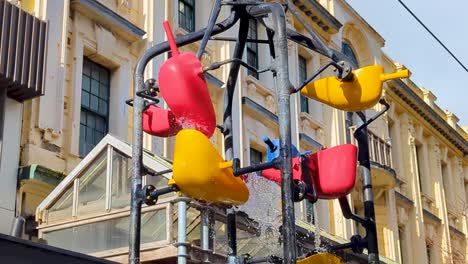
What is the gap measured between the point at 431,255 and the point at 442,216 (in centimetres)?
216

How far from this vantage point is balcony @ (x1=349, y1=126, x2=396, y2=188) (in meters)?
22.2

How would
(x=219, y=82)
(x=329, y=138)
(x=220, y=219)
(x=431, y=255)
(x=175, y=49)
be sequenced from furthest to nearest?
1. (x=431, y=255)
2. (x=329, y=138)
3. (x=219, y=82)
4. (x=220, y=219)
5. (x=175, y=49)

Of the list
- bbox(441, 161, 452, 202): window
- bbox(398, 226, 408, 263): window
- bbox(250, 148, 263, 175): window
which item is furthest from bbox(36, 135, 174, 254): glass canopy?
bbox(441, 161, 452, 202): window

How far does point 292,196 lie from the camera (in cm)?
519

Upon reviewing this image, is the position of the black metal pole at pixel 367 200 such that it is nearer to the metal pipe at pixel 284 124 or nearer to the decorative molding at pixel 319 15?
the metal pipe at pixel 284 124

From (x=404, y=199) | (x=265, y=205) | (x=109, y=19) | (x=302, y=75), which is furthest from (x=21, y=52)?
(x=404, y=199)

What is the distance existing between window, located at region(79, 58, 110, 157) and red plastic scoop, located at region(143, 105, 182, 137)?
23.8 feet

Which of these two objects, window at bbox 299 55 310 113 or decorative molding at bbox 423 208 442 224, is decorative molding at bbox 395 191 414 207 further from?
window at bbox 299 55 310 113

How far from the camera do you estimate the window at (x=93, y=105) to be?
45.3ft

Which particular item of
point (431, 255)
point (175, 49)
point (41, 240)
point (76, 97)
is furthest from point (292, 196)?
point (431, 255)

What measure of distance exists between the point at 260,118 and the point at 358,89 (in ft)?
42.6

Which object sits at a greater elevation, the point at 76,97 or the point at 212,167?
the point at 76,97

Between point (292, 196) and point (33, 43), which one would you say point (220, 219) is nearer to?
point (33, 43)

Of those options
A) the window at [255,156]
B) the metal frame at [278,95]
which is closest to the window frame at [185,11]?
the window at [255,156]
